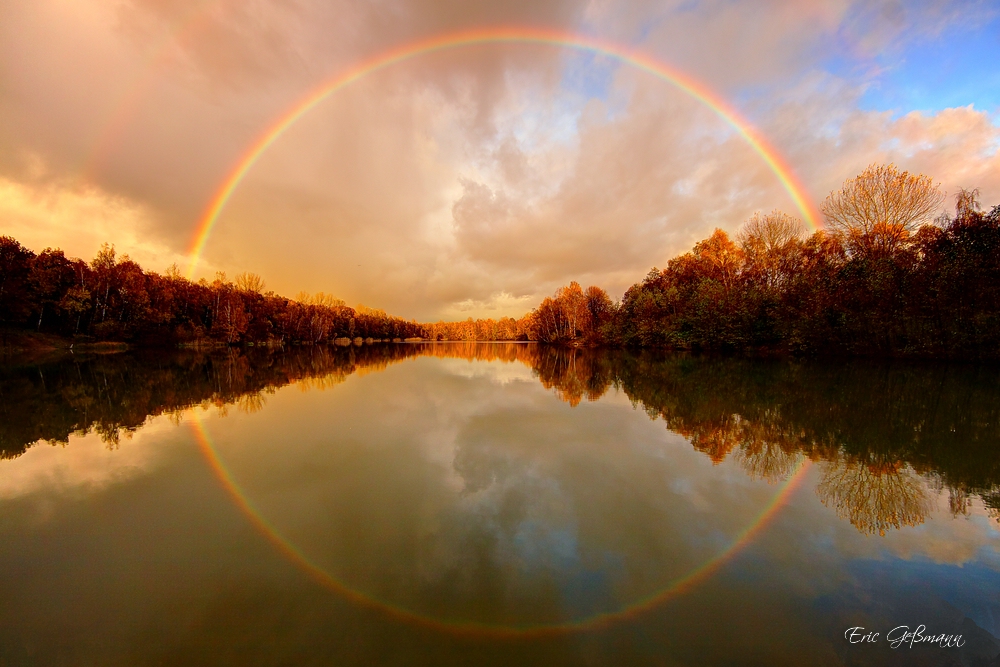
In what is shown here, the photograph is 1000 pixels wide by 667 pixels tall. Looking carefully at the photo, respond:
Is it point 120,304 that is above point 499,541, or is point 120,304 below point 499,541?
above

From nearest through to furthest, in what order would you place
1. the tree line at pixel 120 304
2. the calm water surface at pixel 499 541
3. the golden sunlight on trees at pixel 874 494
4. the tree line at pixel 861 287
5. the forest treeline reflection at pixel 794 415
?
→ the calm water surface at pixel 499 541, the golden sunlight on trees at pixel 874 494, the forest treeline reflection at pixel 794 415, the tree line at pixel 861 287, the tree line at pixel 120 304

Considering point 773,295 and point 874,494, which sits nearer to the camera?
point 874,494

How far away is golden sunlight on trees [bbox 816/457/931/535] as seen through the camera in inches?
A: 197

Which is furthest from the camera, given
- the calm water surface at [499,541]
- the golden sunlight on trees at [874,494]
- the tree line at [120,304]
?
the tree line at [120,304]

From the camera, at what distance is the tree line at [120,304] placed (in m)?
39.8

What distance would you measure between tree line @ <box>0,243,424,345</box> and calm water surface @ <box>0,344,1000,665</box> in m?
48.1

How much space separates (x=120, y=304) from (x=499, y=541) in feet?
218

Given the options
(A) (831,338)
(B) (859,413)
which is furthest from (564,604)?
(A) (831,338)

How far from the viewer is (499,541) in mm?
4480
